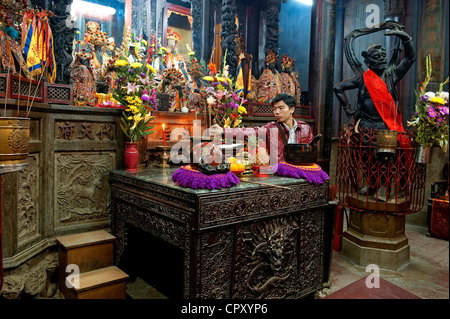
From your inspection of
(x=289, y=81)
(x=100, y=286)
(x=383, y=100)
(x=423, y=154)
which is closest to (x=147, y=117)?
(x=100, y=286)

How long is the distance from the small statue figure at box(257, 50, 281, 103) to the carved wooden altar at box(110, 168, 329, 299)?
2.97m

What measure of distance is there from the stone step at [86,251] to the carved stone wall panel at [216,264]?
1.23 metres

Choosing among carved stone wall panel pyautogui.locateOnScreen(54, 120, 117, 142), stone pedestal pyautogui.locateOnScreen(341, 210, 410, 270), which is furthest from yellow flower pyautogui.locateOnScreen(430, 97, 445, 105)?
carved stone wall panel pyautogui.locateOnScreen(54, 120, 117, 142)

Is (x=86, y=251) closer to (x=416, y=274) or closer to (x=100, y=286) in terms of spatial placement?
(x=100, y=286)

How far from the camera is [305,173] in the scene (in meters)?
2.91

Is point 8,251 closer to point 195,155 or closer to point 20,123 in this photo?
point 20,123

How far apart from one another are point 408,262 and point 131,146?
11.3 feet

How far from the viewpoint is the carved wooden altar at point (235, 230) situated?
2242 mm

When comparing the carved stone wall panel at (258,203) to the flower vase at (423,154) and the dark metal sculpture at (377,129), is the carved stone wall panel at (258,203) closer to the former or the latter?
the dark metal sculpture at (377,129)

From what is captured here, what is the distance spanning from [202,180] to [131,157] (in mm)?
1226

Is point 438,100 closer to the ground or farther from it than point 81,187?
farther from it

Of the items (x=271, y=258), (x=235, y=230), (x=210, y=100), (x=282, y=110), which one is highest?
(x=210, y=100)

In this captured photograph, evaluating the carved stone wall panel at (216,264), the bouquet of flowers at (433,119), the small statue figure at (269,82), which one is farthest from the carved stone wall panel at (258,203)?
the small statue figure at (269,82)

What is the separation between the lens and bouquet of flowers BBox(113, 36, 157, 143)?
3.31 m
